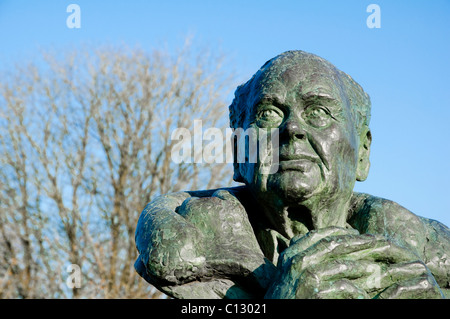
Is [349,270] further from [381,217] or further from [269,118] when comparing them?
[269,118]

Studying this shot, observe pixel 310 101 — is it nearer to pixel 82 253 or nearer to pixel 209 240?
pixel 209 240

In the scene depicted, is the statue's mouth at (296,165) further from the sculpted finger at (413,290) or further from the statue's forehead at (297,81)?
the sculpted finger at (413,290)

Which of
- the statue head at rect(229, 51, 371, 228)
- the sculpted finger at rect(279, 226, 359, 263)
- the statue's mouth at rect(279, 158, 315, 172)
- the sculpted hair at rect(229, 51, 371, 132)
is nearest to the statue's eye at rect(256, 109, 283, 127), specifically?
the statue head at rect(229, 51, 371, 228)

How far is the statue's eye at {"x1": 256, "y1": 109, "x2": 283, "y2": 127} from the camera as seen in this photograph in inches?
126

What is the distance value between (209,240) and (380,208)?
0.87 metres

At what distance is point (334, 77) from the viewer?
129 inches

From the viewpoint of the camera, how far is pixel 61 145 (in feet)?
52.4

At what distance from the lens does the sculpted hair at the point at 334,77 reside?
3328 millimetres

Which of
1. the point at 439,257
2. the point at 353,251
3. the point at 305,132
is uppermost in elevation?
the point at 305,132

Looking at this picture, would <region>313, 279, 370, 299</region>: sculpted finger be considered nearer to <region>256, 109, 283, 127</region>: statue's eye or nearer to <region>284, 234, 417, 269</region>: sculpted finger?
<region>284, 234, 417, 269</region>: sculpted finger

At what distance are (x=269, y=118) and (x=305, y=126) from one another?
0.17m

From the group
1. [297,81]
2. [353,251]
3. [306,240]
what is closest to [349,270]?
[353,251]
